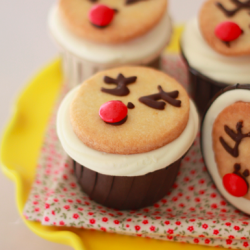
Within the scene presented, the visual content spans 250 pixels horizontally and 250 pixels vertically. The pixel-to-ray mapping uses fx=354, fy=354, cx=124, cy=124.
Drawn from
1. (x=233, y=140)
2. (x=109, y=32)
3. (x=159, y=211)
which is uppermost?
(x=109, y=32)

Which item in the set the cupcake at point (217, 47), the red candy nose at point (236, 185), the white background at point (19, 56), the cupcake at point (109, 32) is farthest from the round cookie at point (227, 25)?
the white background at point (19, 56)

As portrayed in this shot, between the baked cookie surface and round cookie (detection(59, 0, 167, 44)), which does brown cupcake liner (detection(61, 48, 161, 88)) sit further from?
the baked cookie surface

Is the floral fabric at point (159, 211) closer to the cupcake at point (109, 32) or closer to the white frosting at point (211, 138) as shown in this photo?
the white frosting at point (211, 138)

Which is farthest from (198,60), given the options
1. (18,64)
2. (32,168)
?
(18,64)

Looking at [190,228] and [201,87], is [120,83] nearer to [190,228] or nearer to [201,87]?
[201,87]

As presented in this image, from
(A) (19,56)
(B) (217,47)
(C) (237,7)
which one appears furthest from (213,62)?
(A) (19,56)

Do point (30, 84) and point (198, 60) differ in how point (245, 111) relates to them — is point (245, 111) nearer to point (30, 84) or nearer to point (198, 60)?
point (198, 60)

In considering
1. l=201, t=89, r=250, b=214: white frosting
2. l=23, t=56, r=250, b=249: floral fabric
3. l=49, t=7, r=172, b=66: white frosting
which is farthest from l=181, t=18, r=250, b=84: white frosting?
l=23, t=56, r=250, b=249: floral fabric
